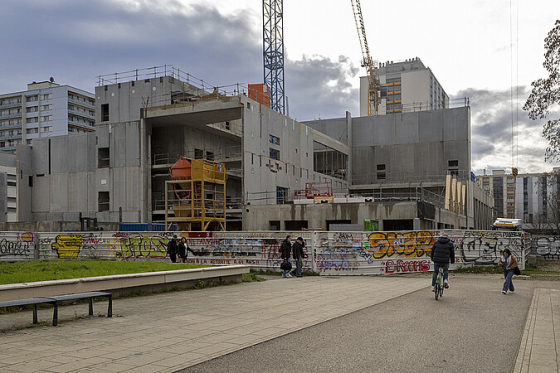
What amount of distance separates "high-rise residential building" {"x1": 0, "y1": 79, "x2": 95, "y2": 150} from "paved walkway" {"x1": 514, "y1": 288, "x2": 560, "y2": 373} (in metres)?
109

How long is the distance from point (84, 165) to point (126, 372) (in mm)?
49662

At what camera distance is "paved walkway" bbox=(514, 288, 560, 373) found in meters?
6.92

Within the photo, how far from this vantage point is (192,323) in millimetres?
10039

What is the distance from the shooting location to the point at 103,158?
51438mm

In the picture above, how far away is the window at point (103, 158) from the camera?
51.3m

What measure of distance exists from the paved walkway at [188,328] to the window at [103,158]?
3865 centimetres

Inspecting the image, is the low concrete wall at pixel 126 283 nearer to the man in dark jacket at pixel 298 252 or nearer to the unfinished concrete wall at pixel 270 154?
the man in dark jacket at pixel 298 252

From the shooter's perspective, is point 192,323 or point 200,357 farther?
point 192,323

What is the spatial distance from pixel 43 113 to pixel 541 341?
116m

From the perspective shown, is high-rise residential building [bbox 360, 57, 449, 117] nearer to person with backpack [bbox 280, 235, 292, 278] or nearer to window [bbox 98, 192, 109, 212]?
window [bbox 98, 192, 109, 212]

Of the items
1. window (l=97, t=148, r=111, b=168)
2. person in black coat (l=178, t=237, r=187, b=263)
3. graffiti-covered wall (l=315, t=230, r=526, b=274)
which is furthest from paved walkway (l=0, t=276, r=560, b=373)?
window (l=97, t=148, r=111, b=168)

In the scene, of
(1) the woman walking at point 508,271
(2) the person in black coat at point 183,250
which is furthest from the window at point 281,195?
(1) the woman walking at point 508,271

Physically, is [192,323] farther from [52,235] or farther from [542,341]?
[52,235]

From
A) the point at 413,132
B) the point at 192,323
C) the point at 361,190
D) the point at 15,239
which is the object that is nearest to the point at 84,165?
the point at 15,239
